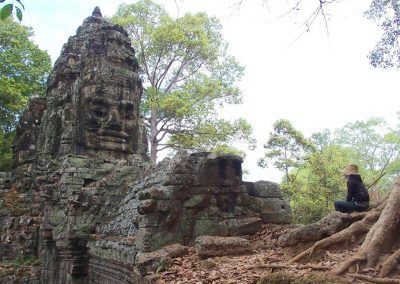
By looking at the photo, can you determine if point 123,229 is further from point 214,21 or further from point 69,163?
point 214,21

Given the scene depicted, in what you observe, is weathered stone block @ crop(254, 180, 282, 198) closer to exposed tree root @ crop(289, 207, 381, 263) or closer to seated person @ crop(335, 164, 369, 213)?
seated person @ crop(335, 164, 369, 213)

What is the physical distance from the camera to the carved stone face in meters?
11.0

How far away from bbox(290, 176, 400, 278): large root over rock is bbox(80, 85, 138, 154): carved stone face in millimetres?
7581

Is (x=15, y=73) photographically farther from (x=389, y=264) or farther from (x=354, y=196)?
(x=389, y=264)

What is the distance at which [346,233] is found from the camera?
4699 millimetres

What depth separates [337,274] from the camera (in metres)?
3.46

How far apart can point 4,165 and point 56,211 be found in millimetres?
15348

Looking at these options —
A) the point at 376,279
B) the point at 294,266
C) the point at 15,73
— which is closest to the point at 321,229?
the point at 294,266

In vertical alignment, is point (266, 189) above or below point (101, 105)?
below

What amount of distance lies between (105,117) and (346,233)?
25.9 ft

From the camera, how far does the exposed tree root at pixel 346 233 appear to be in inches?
177

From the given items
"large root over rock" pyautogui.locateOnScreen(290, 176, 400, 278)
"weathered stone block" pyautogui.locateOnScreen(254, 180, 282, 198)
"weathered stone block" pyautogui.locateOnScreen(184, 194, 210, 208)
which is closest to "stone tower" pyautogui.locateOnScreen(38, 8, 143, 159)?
"weathered stone block" pyautogui.locateOnScreen(254, 180, 282, 198)

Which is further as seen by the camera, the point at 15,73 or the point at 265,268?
the point at 15,73

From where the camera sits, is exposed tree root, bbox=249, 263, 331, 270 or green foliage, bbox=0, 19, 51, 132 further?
green foliage, bbox=0, 19, 51, 132
